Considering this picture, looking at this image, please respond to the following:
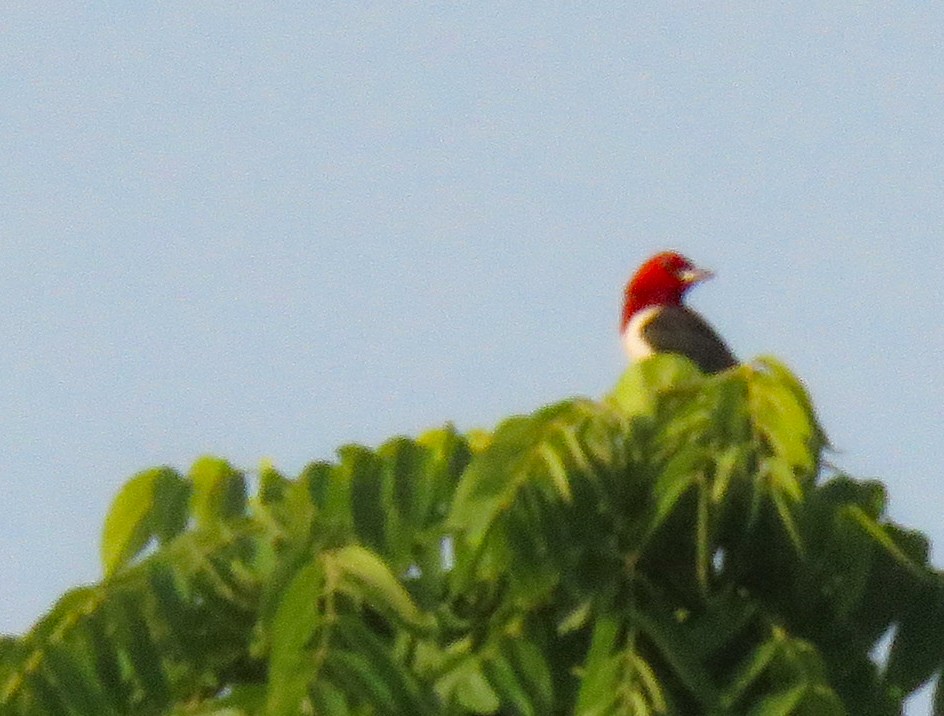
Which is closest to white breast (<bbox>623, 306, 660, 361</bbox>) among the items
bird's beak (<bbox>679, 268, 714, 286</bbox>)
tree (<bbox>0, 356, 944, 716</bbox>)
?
bird's beak (<bbox>679, 268, 714, 286</bbox>)

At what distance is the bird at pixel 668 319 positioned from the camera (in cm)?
870

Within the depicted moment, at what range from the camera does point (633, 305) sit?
10047mm

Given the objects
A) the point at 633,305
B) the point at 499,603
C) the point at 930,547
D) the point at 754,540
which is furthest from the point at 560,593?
the point at 633,305

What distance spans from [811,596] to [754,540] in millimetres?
141

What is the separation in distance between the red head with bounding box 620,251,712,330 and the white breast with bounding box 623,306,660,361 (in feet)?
0.81

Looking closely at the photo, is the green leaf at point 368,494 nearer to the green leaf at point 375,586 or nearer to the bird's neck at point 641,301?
the green leaf at point 375,586

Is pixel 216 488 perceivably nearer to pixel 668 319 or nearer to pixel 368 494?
pixel 368 494

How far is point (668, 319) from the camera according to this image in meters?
9.11

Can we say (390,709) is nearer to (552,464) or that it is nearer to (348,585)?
(348,585)

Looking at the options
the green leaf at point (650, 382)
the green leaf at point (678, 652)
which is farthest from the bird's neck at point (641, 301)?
the green leaf at point (678, 652)

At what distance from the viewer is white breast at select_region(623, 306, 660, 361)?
30.0ft

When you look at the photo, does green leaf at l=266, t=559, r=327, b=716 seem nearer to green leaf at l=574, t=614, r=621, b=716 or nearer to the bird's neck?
green leaf at l=574, t=614, r=621, b=716

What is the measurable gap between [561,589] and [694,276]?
6.94 meters

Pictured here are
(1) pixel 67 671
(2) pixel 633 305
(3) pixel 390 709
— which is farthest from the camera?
(2) pixel 633 305
